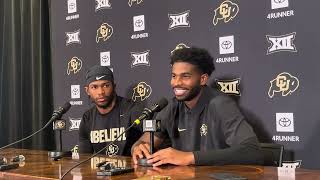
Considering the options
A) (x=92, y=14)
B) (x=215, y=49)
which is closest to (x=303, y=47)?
(x=215, y=49)

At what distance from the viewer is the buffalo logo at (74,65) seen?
13.8 feet

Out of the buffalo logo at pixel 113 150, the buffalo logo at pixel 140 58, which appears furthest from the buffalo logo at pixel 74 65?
the buffalo logo at pixel 113 150

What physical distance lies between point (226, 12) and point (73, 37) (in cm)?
166

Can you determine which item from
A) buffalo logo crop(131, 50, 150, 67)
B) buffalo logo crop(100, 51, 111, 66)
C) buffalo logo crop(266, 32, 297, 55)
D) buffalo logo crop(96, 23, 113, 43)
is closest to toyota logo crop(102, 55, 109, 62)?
buffalo logo crop(100, 51, 111, 66)

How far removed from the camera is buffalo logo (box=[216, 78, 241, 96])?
3.17m

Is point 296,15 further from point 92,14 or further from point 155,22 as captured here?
point 92,14

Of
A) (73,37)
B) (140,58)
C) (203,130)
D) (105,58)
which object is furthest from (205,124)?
(73,37)

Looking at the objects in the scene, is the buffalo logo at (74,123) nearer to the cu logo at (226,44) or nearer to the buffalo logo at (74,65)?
the buffalo logo at (74,65)

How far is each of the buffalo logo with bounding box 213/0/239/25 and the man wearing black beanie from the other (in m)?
0.90

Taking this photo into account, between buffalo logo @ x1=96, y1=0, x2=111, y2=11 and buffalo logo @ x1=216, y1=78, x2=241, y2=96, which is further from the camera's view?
buffalo logo @ x1=96, y1=0, x2=111, y2=11

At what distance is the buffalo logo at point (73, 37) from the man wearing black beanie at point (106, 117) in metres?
0.82

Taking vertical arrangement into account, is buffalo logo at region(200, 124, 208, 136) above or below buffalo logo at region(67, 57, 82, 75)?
below

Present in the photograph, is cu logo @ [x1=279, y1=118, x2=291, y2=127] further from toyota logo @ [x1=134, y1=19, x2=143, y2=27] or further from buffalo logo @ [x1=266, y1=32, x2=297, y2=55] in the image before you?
toyota logo @ [x1=134, y1=19, x2=143, y2=27]

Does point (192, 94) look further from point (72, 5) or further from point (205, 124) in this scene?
point (72, 5)
